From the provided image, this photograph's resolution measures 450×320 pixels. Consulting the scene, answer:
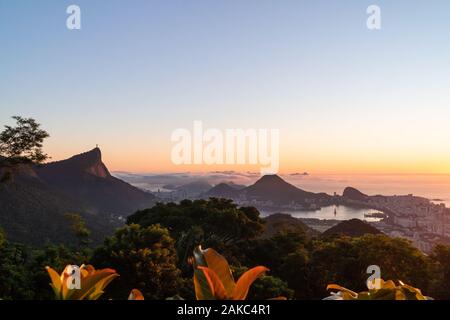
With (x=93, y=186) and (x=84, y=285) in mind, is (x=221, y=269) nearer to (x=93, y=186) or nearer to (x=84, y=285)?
(x=84, y=285)

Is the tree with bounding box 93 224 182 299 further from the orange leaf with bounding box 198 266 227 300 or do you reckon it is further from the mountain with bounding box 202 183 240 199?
the mountain with bounding box 202 183 240 199

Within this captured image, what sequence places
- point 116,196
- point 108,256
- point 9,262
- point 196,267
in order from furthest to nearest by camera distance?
1. point 116,196
2. point 9,262
3. point 108,256
4. point 196,267

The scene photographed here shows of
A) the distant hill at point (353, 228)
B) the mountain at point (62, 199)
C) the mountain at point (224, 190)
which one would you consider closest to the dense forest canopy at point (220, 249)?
the mountain at point (62, 199)

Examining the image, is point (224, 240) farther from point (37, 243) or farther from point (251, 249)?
point (37, 243)

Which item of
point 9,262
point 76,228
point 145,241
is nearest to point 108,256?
point 145,241

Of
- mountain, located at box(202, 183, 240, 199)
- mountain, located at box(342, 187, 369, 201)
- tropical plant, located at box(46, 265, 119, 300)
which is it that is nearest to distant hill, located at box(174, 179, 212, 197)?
mountain, located at box(202, 183, 240, 199)

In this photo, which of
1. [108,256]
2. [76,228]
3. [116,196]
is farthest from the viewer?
[116,196]

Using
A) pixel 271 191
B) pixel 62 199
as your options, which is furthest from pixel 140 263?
pixel 271 191
